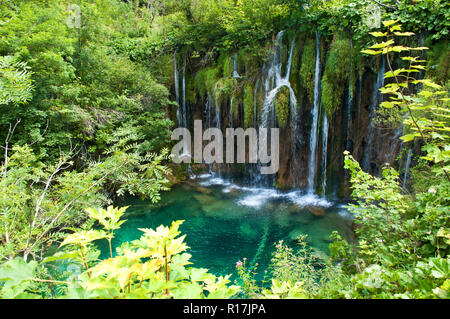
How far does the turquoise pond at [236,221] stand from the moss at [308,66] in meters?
4.34

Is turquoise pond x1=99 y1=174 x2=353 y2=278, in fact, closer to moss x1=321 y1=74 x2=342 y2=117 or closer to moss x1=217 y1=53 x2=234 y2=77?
moss x1=321 y1=74 x2=342 y2=117

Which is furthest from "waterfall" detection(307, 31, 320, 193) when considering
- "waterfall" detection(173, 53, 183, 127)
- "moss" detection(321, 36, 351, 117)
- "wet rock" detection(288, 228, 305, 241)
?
"waterfall" detection(173, 53, 183, 127)

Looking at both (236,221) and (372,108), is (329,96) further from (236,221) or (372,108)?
(236,221)

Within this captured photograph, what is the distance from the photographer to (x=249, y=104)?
10594 millimetres

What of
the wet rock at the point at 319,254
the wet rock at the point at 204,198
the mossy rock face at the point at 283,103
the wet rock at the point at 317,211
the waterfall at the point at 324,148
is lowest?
the wet rock at the point at 319,254

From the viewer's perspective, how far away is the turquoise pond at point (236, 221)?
21.9ft

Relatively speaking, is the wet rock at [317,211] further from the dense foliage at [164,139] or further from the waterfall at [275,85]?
the waterfall at [275,85]

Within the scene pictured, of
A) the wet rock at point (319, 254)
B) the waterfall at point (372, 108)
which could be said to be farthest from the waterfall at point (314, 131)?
the wet rock at point (319, 254)

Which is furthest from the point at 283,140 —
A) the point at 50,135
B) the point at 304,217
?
the point at 50,135

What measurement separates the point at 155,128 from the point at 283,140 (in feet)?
18.2

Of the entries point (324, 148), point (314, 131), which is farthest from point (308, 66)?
point (324, 148)

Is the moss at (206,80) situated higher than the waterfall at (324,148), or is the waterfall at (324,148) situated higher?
the moss at (206,80)

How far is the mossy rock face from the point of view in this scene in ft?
31.9

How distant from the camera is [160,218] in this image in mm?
8711
